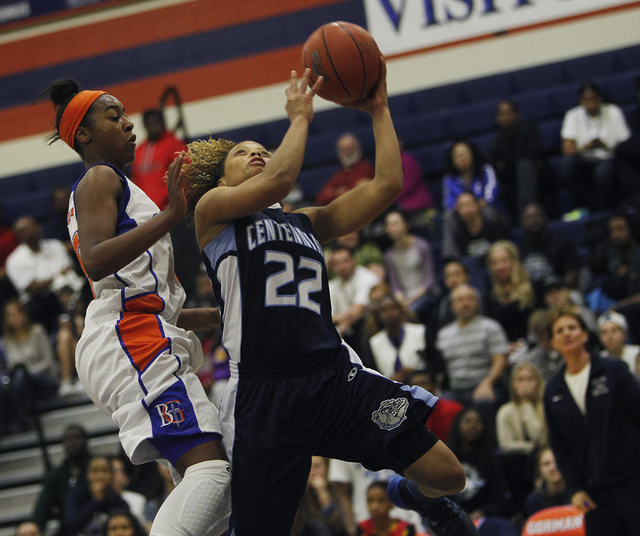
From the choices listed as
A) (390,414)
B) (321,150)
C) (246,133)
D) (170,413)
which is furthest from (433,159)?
(170,413)

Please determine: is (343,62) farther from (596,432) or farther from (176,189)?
(596,432)

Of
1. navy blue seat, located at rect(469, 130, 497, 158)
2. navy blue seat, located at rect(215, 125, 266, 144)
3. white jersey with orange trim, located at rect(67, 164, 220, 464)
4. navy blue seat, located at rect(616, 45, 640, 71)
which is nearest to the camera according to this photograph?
white jersey with orange trim, located at rect(67, 164, 220, 464)

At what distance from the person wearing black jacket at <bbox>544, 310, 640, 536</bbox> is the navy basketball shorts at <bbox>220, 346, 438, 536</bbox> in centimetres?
198

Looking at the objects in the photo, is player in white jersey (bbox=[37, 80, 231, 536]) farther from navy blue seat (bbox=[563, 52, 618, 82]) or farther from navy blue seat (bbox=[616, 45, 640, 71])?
navy blue seat (bbox=[616, 45, 640, 71])

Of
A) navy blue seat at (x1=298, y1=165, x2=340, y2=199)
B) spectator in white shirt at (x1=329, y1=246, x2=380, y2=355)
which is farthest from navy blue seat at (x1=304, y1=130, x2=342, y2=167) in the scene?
spectator in white shirt at (x1=329, y1=246, x2=380, y2=355)

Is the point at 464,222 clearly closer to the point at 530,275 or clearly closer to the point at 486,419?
the point at 530,275

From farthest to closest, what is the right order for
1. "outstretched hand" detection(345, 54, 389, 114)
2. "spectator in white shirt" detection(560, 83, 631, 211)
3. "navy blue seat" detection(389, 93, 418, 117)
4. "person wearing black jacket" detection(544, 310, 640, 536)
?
1. "navy blue seat" detection(389, 93, 418, 117)
2. "spectator in white shirt" detection(560, 83, 631, 211)
3. "person wearing black jacket" detection(544, 310, 640, 536)
4. "outstretched hand" detection(345, 54, 389, 114)

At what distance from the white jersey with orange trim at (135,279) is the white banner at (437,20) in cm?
589

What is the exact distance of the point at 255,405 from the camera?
10.0 feet

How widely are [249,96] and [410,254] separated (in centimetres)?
442

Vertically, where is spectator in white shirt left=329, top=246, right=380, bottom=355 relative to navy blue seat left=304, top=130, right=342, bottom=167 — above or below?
below

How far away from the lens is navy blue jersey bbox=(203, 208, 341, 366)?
10.1 feet

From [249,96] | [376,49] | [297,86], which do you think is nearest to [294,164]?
[297,86]

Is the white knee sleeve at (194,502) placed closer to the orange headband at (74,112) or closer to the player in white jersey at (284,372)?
the player in white jersey at (284,372)
